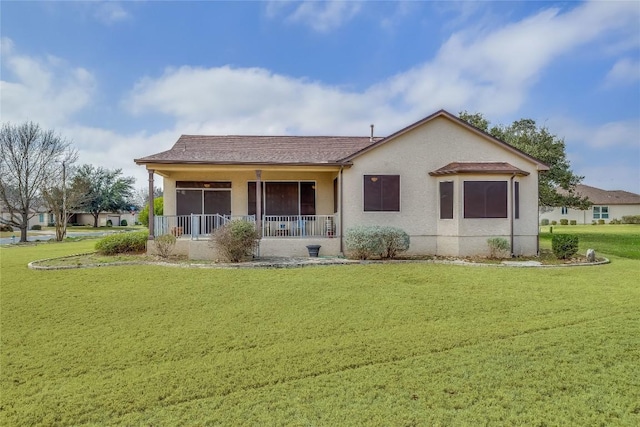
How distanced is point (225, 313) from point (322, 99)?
57.3 feet

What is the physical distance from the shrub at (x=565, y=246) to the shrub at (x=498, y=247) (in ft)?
5.78

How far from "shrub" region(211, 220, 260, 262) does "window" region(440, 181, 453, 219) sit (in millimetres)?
6951

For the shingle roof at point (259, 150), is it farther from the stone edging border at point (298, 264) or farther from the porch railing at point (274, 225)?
the stone edging border at point (298, 264)

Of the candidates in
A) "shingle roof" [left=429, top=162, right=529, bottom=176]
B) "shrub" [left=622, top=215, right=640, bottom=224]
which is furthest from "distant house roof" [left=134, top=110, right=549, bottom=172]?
Result: "shrub" [left=622, top=215, right=640, bottom=224]

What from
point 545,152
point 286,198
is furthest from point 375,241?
point 545,152

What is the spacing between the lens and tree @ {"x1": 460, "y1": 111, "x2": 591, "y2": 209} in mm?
25438

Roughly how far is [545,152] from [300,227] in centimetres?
2091

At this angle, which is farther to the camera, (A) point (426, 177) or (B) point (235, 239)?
(A) point (426, 177)

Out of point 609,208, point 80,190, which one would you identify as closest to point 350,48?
point 80,190

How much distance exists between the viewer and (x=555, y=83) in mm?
17094

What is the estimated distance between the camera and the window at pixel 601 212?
164ft

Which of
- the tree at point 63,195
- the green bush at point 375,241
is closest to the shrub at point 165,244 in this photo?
the green bush at point 375,241

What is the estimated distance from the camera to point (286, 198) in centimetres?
1552

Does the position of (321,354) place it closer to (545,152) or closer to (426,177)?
(426,177)
